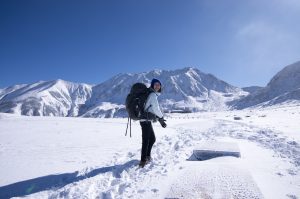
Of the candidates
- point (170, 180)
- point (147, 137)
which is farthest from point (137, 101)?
point (170, 180)

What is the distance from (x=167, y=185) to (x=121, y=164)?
2.73m

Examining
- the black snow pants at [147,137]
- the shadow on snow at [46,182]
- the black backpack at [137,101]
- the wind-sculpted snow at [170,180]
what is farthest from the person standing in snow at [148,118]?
the shadow on snow at [46,182]

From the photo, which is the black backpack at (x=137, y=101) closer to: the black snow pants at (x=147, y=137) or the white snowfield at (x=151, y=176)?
the black snow pants at (x=147, y=137)

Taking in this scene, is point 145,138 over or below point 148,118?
below

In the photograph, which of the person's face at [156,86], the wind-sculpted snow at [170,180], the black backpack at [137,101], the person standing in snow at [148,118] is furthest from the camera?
the person's face at [156,86]

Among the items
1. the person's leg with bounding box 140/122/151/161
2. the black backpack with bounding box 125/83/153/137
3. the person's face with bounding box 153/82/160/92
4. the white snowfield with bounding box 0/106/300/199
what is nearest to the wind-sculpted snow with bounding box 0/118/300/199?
the white snowfield with bounding box 0/106/300/199

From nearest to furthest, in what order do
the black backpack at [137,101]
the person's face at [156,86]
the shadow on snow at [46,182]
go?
the shadow on snow at [46,182], the black backpack at [137,101], the person's face at [156,86]

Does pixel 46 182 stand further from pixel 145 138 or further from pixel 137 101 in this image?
pixel 137 101

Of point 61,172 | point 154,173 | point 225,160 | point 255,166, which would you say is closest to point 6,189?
point 61,172

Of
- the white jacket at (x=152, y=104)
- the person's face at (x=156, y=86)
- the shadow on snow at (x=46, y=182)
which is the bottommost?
the shadow on snow at (x=46, y=182)

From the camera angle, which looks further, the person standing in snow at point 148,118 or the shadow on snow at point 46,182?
the person standing in snow at point 148,118

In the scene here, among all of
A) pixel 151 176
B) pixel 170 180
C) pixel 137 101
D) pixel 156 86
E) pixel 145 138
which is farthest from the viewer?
pixel 156 86

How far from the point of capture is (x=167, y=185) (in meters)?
5.66

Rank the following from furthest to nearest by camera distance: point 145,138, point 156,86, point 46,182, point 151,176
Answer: point 156,86
point 145,138
point 151,176
point 46,182
